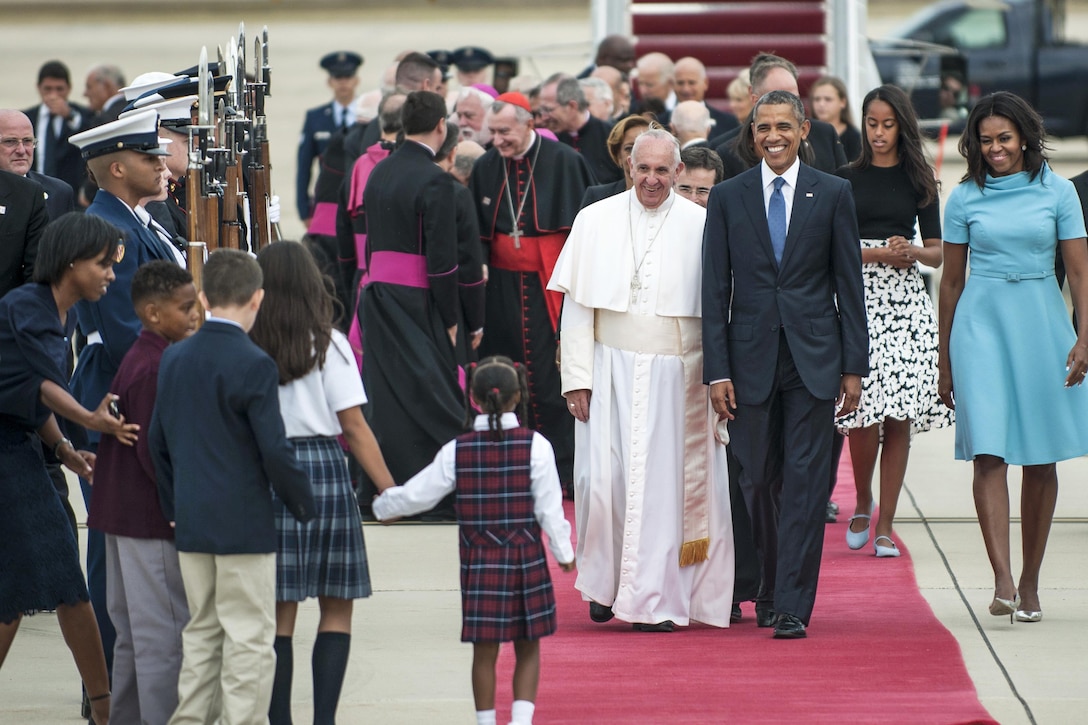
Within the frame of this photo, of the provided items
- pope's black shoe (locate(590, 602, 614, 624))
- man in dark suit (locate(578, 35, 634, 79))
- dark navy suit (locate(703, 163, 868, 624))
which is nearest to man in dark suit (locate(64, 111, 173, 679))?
pope's black shoe (locate(590, 602, 614, 624))

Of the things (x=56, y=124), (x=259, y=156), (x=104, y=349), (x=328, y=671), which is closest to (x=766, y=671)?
(x=328, y=671)

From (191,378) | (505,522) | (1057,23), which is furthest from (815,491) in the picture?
(1057,23)

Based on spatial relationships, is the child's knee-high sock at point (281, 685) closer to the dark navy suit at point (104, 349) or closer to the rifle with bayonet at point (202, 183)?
the dark navy suit at point (104, 349)

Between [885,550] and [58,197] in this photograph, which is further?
[885,550]

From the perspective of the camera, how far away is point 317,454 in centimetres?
475

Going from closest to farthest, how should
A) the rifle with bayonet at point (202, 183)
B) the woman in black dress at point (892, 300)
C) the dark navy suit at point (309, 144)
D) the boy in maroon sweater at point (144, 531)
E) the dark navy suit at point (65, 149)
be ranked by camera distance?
the boy in maroon sweater at point (144, 531)
the rifle with bayonet at point (202, 183)
the woman in black dress at point (892, 300)
the dark navy suit at point (65, 149)
the dark navy suit at point (309, 144)

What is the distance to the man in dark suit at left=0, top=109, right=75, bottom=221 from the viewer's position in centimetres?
691

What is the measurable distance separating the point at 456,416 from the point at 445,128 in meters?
1.35

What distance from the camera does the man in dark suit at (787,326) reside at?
6.00 metres

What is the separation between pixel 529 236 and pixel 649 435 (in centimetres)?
277

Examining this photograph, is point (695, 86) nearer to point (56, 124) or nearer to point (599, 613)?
point (56, 124)

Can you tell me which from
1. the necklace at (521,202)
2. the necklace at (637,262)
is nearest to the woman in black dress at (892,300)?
the necklace at (637,262)

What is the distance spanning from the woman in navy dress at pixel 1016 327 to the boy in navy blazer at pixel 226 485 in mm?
2783

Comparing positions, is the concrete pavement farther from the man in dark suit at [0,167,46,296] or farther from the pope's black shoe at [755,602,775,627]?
the man in dark suit at [0,167,46,296]
